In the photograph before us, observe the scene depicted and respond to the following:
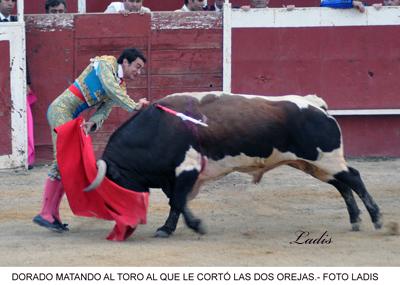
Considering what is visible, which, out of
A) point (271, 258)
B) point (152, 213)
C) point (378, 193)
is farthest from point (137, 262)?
point (378, 193)

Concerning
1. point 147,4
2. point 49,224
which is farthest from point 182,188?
point 147,4

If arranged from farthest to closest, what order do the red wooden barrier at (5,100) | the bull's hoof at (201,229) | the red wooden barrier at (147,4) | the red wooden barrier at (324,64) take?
1. the red wooden barrier at (147,4)
2. the red wooden barrier at (324,64)
3. the red wooden barrier at (5,100)
4. the bull's hoof at (201,229)

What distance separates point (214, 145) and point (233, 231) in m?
0.57

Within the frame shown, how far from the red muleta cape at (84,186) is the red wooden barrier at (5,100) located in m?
2.54

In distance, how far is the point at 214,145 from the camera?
7082 mm

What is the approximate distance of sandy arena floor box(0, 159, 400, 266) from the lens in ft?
21.1

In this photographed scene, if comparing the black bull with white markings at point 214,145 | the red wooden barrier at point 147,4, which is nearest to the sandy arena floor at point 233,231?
the black bull with white markings at point 214,145

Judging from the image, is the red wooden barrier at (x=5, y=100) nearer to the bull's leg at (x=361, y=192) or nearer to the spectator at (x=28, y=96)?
the spectator at (x=28, y=96)

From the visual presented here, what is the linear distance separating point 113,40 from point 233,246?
360cm

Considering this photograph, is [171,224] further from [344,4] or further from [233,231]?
[344,4]

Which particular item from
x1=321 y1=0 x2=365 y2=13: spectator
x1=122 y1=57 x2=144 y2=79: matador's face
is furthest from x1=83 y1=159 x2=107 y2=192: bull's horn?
x1=321 y1=0 x2=365 y2=13: spectator

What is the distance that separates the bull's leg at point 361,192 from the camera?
23.6ft
